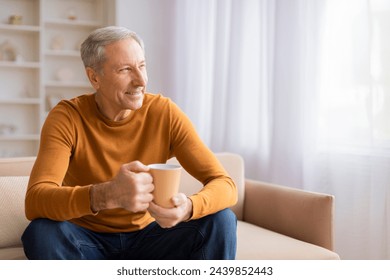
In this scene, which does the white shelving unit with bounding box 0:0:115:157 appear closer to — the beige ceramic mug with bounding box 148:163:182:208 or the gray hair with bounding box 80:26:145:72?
the gray hair with bounding box 80:26:145:72

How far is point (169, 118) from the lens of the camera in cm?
194

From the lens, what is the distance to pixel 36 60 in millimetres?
4902

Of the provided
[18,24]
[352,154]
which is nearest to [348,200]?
[352,154]

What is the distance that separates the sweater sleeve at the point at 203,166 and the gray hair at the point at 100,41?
28cm

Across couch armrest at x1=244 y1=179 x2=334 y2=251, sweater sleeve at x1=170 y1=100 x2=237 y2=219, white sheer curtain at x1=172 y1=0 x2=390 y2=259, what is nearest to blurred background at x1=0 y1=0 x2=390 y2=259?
white sheer curtain at x1=172 y1=0 x2=390 y2=259

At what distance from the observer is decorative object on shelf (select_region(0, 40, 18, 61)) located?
4.78 meters

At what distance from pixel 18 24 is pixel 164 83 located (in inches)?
53.2

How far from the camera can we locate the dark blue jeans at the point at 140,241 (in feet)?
5.36

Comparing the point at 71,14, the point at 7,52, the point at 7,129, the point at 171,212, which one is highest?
the point at 71,14

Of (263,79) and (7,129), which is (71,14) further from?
(263,79)

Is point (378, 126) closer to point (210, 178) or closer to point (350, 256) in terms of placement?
point (350, 256)

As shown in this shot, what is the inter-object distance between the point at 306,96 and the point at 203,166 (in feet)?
4.40

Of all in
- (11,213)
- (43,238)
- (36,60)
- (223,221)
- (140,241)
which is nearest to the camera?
(43,238)

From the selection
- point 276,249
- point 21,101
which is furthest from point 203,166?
point 21,101
